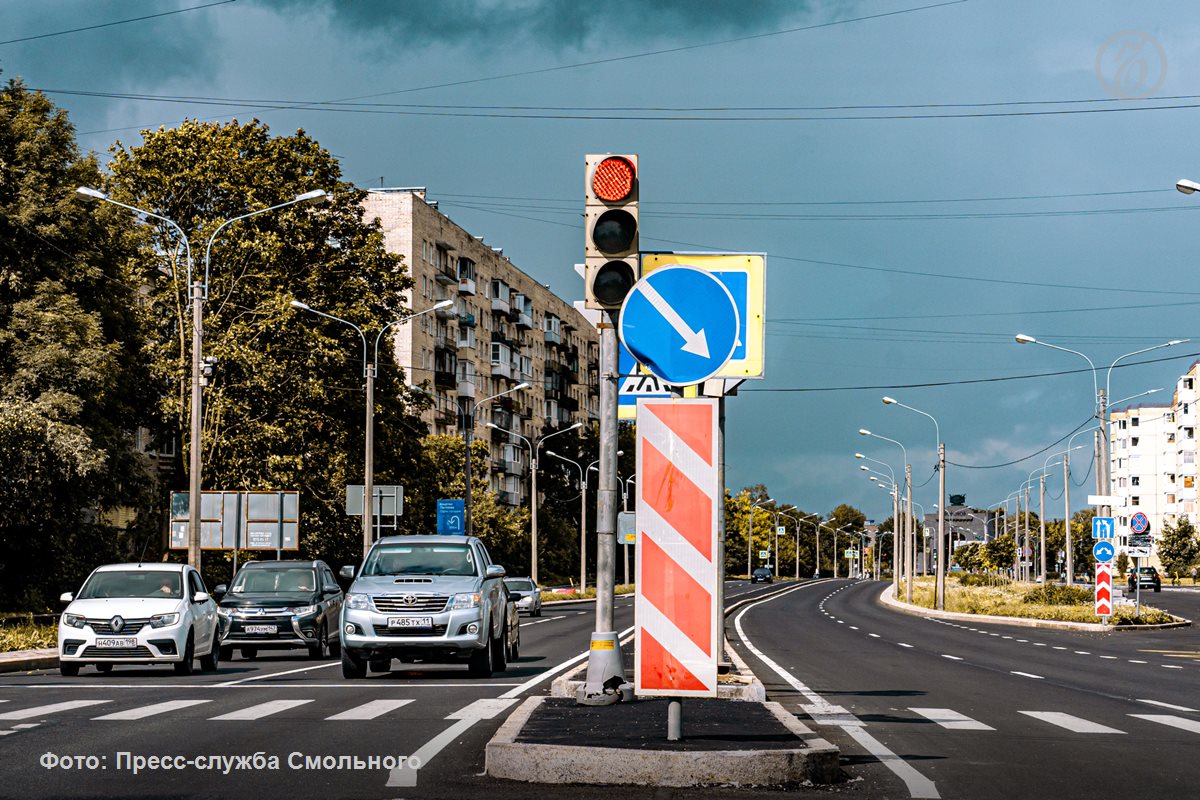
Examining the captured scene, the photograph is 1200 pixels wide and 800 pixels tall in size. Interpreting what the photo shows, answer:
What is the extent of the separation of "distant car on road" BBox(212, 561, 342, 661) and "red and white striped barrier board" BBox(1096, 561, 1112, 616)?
2525 centimetres

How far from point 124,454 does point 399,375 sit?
1130cm

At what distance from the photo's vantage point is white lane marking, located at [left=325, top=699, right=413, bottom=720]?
47.6 ft

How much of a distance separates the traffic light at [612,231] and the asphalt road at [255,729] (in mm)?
3287

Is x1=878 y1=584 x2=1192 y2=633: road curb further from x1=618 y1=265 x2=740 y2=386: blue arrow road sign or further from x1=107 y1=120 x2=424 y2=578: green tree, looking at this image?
x1=618 y1=265 x2=740 y2=386: blue arrow road sign

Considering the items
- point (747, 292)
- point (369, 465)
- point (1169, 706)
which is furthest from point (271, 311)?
point (1169, 706)

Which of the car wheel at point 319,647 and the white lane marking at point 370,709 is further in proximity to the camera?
the car wheel at point 319,647

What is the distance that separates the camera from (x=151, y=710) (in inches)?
600

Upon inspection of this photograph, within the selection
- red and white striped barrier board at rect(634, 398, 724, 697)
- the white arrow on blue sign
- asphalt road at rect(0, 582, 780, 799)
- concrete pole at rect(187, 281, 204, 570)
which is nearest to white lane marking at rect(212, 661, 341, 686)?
asphalt road at rect(0, 582, 780, 799)

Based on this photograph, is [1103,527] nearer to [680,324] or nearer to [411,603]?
[411,603]

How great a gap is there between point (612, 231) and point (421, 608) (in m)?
10.9

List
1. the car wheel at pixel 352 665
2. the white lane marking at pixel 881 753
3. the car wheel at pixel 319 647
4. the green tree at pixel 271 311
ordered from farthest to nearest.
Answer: the green tree at pixel 271 311 < the car wheel at pixel 319 647 < the car wheel at pixel 352 665 < the white lane marking at pixel 881 753

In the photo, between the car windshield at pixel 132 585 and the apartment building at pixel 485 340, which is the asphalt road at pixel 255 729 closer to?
the car windshield at pixel 132 585

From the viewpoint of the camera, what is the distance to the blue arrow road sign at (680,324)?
9547 mm

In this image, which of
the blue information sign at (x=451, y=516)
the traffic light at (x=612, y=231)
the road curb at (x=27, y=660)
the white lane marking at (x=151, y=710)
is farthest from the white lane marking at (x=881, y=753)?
the blue information sign at (x=451, y=516)
